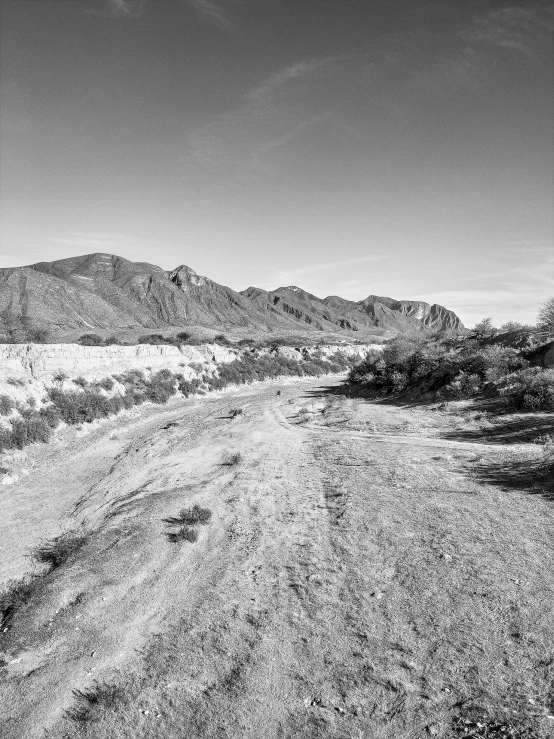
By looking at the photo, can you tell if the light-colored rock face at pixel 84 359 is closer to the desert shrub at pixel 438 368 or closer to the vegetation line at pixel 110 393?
the vegetation line at pixel 110 393

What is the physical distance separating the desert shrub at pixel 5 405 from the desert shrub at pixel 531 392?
25.3 meters

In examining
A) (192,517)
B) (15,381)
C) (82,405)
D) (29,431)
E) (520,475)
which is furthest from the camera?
(82,405)

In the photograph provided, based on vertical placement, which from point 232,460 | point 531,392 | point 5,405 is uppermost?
point 531,392

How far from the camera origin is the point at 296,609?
292 inches

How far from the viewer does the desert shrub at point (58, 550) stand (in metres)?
10.4

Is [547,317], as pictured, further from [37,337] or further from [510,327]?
[37,337]

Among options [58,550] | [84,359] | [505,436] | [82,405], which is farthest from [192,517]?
[84,359]

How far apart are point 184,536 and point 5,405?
17.3m

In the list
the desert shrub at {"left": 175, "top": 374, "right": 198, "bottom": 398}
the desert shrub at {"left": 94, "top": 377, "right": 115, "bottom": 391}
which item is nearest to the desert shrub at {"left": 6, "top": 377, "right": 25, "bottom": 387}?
the desert shrub at {"left": 94, "top": 377, "right": 115, "bottom": 391}

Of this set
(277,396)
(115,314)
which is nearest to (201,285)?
(115,314)

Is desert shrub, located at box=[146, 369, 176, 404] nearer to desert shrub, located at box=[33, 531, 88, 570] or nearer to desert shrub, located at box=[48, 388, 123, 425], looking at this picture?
desert shrub, located at box=[48, 388, 123, 425]

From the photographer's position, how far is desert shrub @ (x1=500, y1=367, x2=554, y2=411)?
743 inches

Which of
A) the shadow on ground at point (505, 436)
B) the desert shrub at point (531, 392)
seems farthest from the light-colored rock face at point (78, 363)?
the desert shrub at point (531, 392)

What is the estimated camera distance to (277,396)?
36.7m
